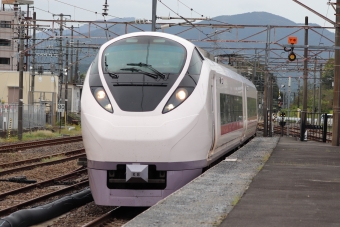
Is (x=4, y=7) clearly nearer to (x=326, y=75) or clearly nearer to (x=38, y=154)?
(x=326, y=75)

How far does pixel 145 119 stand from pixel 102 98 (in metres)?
0.92

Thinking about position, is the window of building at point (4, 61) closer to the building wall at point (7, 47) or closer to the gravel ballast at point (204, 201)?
the building wall at point (7, 47)

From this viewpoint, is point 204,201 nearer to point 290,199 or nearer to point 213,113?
point 290,199

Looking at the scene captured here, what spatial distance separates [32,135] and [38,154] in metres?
15.6

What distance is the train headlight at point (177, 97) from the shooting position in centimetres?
1189

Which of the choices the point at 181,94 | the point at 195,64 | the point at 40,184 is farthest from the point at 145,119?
the point at 40,184

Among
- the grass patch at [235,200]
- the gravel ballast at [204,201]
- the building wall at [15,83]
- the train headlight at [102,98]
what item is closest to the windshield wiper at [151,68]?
the train headlight at [102,98]

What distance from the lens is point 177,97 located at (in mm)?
12078

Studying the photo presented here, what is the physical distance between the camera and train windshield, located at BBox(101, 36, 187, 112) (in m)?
11.9

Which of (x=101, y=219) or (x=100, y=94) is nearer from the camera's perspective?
(x=101, y=219)

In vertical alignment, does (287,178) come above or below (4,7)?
below

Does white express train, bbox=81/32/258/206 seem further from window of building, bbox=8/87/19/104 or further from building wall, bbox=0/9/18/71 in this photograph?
building wall, bbox=0/9/18/71

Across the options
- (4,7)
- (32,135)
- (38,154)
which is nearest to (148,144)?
(38,154)

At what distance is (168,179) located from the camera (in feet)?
38.3
